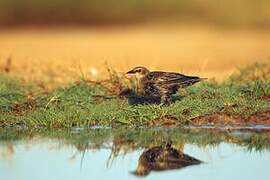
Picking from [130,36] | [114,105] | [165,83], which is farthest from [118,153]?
[130,36]

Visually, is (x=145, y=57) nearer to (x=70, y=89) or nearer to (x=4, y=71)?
(x=4, y=71)

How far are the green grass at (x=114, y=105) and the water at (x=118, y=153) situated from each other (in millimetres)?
300

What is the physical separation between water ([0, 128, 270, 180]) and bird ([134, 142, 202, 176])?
66 mm

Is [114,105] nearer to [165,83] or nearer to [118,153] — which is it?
[165,83]

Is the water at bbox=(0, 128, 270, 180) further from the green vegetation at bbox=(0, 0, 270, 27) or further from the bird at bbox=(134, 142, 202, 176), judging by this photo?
the green vegetation at bbox=(0, 0, 270, 27)

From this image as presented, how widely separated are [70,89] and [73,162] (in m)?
2.94

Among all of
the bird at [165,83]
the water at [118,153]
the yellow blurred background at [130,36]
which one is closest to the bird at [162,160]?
the water at [118,153]

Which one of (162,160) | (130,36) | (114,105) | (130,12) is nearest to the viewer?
(162,160)

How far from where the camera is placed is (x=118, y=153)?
355 inches

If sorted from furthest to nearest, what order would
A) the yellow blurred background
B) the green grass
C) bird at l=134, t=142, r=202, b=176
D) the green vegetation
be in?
the green vegetation
the yellow blurred background
the green grass
bird at l=134, t=142, r=202, b=176

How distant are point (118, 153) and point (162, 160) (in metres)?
0.51

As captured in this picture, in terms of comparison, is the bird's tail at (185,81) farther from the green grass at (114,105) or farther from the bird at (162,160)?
the bird at (162,160)

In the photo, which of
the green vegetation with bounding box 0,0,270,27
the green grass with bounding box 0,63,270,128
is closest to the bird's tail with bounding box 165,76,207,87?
the green grass with bounding box 0,63,270,128

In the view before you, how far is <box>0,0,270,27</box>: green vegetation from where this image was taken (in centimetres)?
2031
